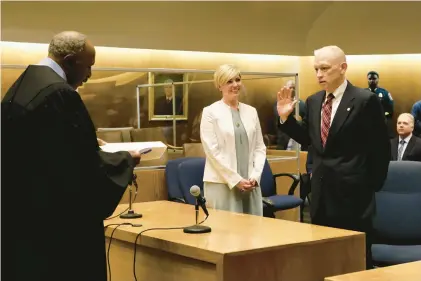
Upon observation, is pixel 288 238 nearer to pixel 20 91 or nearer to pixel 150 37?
pixel 20 91

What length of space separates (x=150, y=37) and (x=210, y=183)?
508cm

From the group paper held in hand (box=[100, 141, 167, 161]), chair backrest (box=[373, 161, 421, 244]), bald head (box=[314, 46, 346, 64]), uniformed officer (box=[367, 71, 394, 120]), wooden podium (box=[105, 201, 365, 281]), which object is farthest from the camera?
uniformed officer (box=[367, 71, 394, 120])

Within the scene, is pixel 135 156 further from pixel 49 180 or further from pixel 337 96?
pixel 337 96

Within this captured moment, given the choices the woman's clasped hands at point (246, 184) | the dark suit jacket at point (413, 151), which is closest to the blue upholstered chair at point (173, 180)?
the woman's clasped hands at point (246, 184)

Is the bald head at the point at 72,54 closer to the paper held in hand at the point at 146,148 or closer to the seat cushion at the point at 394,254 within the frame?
the paper held in hand at the point at 146,148

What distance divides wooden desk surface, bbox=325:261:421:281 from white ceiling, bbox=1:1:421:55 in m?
6.45

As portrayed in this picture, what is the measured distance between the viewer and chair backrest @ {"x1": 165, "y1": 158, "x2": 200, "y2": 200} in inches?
215

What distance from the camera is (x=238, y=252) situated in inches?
109

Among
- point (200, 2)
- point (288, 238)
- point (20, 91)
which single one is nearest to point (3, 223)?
point (20, 91)

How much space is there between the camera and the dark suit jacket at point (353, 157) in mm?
3539

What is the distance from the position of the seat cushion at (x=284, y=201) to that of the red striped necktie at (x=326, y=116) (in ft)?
7.01

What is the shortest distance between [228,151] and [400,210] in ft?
3.65

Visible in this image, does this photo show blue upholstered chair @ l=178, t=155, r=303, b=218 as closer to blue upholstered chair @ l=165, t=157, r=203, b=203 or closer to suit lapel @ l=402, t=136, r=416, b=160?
blue upholstered chair @ l=165, t=157, r=203, b=203

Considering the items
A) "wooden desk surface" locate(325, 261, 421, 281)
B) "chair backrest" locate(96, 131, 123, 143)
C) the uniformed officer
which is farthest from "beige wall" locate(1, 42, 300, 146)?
"wooden desk surface" locate(325, 261, 421, 281)
